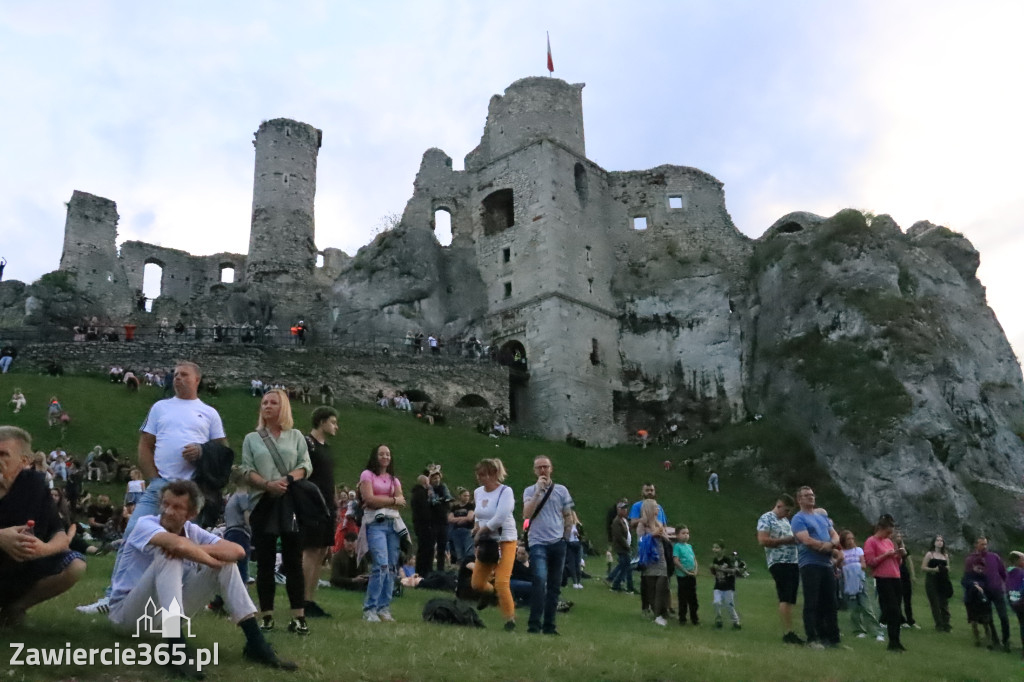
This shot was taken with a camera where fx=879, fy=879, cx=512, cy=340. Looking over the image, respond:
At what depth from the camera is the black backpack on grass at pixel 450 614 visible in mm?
9531

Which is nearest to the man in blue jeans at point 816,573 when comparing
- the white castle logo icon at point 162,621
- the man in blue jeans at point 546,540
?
the man in blue jeans at point 546,540

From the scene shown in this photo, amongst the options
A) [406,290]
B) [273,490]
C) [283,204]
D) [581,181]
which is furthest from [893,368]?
[283,204]

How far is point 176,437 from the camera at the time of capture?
788cm

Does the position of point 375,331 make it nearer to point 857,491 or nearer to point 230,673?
point 857,491

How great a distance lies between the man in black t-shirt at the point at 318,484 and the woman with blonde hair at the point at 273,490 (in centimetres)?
66

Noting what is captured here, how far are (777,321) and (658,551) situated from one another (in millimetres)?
31079

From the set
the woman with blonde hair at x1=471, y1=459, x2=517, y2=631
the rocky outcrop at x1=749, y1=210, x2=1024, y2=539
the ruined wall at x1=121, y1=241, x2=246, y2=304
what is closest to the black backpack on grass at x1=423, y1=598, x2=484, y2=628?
the woman with blonde hair at x1=471, y1=459, x2=517, y2=631

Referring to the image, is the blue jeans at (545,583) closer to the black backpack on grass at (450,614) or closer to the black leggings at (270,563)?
the black backpack on grass at (450,614)

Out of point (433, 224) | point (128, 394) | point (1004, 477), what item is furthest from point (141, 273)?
point (1004, 477)

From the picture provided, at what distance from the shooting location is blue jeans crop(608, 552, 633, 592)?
50.9 feet

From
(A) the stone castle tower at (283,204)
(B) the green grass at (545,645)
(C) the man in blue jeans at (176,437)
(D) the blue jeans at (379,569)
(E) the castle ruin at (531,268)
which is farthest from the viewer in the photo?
(A) the stone castle tower at (283,204)

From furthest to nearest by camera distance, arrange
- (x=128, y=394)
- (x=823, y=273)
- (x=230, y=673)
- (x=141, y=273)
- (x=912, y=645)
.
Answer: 1. (x=141, y=273)
2. (x=823, y=273)
3. (x=128, y=394)
4. (x=912, y=645)
5. (x=230, y=673)

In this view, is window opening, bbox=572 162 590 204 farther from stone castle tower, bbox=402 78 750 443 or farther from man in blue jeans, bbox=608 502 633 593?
man in blue jeans, bbox=608 502 633 593

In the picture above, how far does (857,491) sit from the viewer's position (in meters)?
32.7
